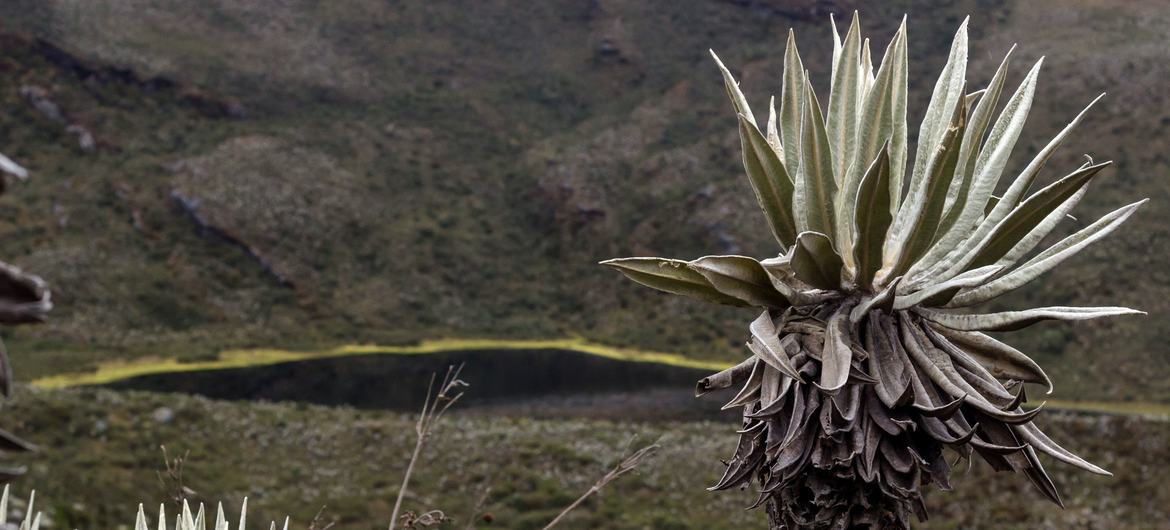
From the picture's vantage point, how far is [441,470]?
19.6 metres

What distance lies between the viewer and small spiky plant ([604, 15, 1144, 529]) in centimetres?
255

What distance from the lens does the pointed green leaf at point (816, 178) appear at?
2809mm

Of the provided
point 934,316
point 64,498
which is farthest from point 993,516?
point 934,316

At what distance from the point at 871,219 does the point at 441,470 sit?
1774 cm

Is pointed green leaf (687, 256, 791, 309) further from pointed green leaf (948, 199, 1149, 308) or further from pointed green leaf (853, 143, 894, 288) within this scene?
pointed green leaf (948, 199, 1149, 308)

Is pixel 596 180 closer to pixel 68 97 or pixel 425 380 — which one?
pixel 425 380

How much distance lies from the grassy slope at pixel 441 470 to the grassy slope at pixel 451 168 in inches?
494

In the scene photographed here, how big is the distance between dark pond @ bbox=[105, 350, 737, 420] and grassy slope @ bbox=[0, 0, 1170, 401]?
2459mm

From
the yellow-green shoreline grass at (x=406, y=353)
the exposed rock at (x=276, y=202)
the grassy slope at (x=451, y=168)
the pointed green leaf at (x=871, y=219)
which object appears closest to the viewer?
the pointed green leaf at (x=871, y=219)

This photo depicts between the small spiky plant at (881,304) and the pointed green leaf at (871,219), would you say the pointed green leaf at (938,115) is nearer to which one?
the small spiky plant at (881,304)

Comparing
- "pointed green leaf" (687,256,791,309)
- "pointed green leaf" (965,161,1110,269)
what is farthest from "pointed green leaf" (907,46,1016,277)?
"pointed green leaf" (687,256,791,309)

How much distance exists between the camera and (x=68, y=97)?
43.0 m

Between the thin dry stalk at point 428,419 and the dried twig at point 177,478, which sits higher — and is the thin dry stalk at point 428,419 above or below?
above

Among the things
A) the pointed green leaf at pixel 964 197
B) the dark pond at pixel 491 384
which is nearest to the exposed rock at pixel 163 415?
the dark pond at pixel 491 384
